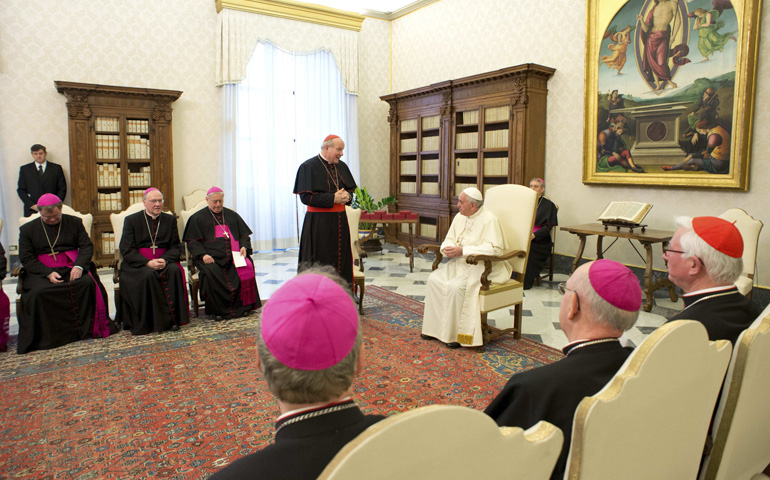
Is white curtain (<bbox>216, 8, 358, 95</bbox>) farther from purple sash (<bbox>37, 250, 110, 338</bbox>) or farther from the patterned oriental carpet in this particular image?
the patterned oriental carpet

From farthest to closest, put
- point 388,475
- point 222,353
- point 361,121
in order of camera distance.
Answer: point 361,121 < point 222,353 < point 388,475

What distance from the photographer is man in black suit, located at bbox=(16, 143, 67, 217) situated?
750 cm

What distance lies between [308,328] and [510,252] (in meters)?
3.83

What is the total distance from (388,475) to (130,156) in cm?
844

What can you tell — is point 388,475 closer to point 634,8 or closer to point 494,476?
point 494,476

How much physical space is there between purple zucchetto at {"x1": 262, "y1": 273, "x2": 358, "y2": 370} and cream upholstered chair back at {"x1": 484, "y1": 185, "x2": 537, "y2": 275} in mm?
3854

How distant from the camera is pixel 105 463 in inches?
107

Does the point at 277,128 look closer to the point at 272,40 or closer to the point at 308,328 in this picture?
the point at 272,40

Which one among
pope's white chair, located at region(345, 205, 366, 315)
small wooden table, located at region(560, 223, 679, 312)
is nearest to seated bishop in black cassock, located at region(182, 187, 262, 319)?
pope's white chair, located at region(345, 205, 366, 315)

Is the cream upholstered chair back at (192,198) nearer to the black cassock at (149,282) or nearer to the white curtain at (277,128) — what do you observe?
the white curtain at (277,128)

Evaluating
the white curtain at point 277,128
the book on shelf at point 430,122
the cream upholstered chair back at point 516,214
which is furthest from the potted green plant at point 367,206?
the cream upholstered chair back at point 516,214

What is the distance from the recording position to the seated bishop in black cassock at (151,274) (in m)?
4.89

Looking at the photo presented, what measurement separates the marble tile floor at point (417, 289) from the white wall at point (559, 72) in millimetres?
1005

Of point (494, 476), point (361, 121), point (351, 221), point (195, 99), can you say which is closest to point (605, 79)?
point (351, 221)
